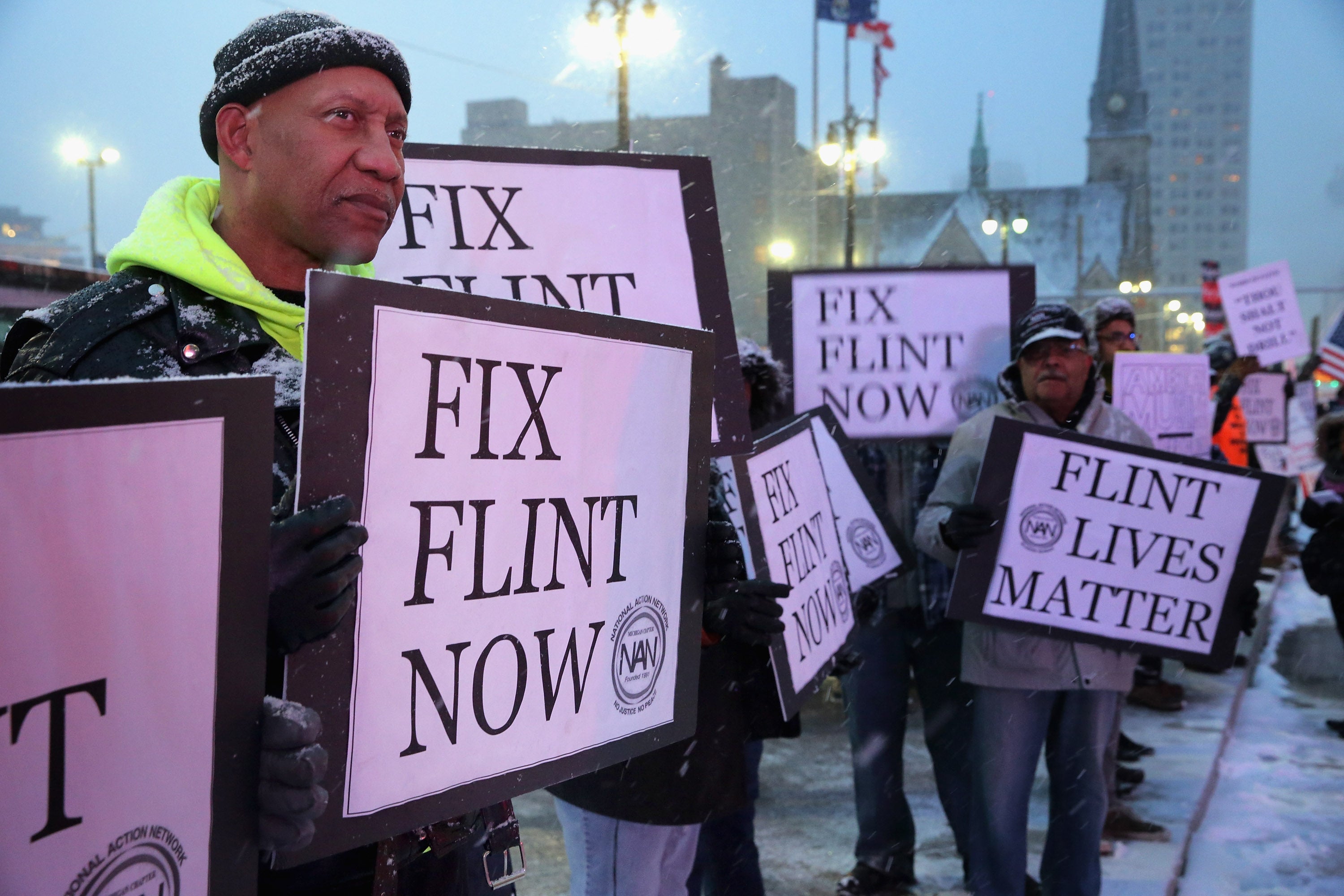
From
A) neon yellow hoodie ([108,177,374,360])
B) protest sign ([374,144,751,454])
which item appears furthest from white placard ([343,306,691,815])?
protest sign ([374,144,751,454])

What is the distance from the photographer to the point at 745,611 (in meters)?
2.23

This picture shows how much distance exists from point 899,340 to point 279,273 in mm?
3259

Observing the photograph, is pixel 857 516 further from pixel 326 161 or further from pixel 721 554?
pixel 326 161

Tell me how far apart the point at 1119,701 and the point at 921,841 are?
1.06 metres

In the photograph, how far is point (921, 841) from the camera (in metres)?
4.77

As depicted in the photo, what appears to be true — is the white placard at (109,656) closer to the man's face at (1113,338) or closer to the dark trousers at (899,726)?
the dark trousers at (899,726)

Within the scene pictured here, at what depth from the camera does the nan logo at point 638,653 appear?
1770 millimetres

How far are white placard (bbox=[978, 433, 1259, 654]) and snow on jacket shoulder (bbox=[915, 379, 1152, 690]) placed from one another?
0.08 m

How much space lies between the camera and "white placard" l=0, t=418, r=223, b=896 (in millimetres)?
970

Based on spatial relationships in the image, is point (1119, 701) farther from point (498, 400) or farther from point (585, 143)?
point (585, 143)

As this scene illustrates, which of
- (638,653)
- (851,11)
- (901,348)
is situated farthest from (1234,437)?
(851,11)

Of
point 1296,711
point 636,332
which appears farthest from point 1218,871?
point 636,332

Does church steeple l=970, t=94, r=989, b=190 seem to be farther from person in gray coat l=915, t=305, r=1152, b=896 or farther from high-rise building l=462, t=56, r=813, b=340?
person in gray coat l=915, t=305, r=1152, b=896

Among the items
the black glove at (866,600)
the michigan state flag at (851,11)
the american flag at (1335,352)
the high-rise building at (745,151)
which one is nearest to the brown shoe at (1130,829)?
the black glove at (866,600)
